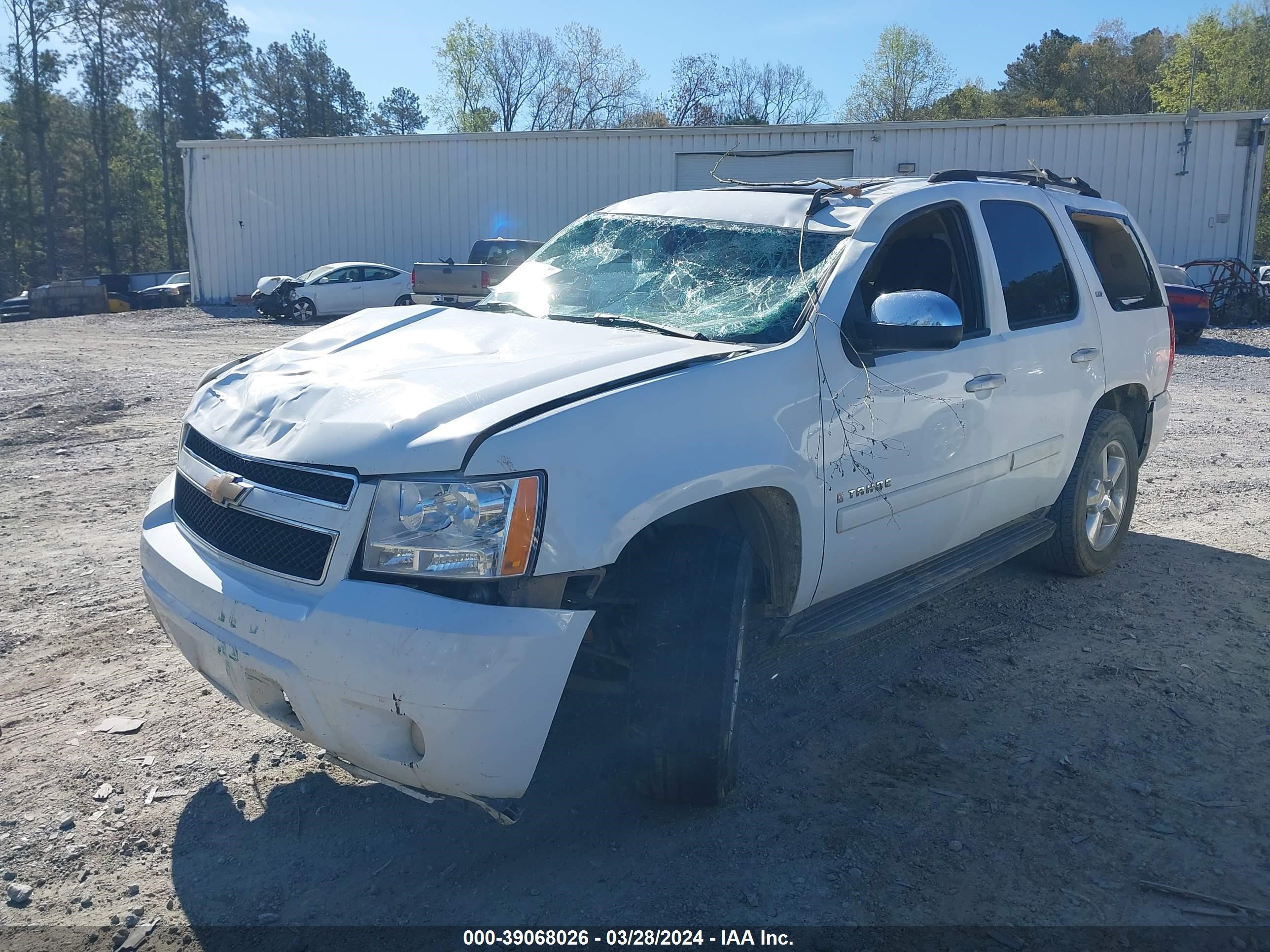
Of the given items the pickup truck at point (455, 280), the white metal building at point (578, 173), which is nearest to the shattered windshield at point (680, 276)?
the pickup truck at point (455, 280)

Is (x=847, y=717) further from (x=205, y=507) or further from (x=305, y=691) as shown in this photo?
(x=205, y=507)

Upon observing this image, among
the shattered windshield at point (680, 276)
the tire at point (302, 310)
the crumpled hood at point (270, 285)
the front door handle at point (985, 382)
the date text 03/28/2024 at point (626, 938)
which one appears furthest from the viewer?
the crumpled hood at point (270, 285)

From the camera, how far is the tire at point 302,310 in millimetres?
25000

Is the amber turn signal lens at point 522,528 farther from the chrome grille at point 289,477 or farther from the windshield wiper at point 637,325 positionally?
the windshield wiper at point 637,325

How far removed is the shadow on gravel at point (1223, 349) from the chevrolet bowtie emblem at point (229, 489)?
18.3 metres

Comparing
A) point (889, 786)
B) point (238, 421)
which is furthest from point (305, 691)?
point (889, 786)

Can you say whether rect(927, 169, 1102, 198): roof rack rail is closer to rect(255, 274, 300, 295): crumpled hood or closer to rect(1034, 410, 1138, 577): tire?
rect(1034, 410, 1138, 577): tire

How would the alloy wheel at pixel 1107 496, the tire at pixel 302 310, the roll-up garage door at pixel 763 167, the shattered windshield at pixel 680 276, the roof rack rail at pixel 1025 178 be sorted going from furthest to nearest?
the roll-up garage door at pixel 763 167 < the tire at pixel 302 310 < the alloy wheel at pixel 1107 496 < the roof rack rail at pixel 1025 178 < the shattered windshield at pixel 680 276

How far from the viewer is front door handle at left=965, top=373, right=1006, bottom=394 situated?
163 inches

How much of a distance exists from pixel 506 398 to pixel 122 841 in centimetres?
181

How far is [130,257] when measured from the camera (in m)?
62.5

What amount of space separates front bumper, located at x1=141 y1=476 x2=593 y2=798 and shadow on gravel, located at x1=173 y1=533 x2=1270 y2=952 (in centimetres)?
43

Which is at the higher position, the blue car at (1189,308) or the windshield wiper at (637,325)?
the windshield wiper at (637,325)

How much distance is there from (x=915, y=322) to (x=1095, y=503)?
252 cm
